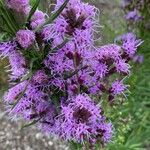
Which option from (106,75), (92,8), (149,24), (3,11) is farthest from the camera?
(149,24)

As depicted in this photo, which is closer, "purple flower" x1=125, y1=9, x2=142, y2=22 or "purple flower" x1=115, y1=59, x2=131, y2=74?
"purple flower" x1=115, y1=59, x2=131, y2=74

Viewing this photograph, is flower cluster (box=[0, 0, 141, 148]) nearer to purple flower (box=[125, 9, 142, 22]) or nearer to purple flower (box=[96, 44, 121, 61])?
purple flower (box=[96, 44, 121, 61])

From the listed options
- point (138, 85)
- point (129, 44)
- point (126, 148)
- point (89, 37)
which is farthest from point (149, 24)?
point (89, 37)

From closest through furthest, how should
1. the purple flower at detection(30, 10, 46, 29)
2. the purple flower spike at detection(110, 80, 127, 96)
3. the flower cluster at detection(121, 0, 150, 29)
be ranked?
the purple flower at detection(30, 10, 46, 29) < the purple flower spike at detection(110, 80, 127, 96) < the flower cluster at detection(121, 0, 150, 29)

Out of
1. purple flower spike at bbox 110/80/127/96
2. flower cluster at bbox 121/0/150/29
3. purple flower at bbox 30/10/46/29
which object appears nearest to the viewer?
purple flower at bbox 30/10/46/29

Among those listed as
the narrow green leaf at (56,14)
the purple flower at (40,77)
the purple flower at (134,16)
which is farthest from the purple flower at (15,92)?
the purple flower at (134,16)

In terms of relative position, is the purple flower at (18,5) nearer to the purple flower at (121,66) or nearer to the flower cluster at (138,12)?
the purple flower at (121,66)

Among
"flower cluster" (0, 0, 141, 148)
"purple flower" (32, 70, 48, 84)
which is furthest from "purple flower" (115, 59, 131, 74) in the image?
"purple flower" (32, 70, 48, 84)

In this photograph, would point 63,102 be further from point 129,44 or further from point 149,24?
point 149,24
